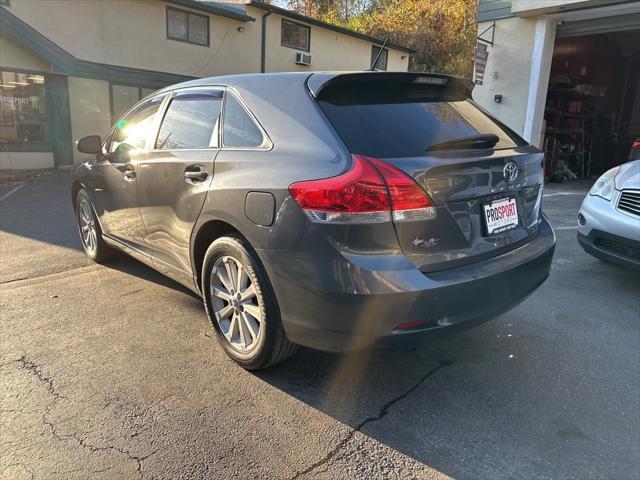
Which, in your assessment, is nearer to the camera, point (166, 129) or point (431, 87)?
point (431, 87)

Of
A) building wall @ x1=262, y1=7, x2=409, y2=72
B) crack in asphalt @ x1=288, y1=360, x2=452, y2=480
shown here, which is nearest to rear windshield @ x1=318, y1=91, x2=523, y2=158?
crack in asphalt @ x1=288, y1=360, x2=452, y2=480

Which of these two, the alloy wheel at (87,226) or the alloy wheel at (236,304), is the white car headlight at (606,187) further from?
the alloy wheel at (87,226)

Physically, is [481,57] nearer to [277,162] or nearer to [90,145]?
[90,145]

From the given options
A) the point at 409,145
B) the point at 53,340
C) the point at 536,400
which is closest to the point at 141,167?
the point at 53,340

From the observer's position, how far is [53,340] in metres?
3.29

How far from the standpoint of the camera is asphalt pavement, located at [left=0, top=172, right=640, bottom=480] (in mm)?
2229

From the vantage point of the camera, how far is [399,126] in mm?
2604

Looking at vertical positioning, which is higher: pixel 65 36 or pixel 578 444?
pixel 65 36

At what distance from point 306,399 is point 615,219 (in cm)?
320

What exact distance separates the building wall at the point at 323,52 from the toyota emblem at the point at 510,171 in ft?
52.8

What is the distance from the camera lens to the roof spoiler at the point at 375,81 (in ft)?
8.75

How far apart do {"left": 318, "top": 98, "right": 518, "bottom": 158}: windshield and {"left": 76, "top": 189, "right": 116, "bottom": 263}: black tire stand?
9.95ft

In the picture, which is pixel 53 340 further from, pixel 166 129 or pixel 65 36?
pixel 65 36

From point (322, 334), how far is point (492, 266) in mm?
968
